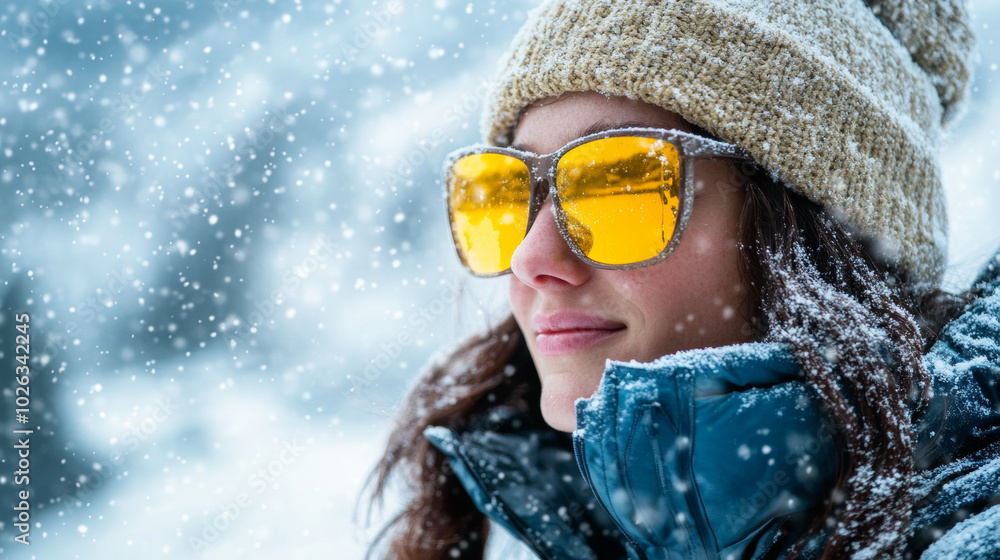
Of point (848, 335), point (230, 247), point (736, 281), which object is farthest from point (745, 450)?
point (230, 247)

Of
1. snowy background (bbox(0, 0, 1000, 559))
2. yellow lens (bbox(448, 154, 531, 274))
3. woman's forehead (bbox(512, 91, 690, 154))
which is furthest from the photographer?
snowy background (bbox(0, 0, 1000, 559))

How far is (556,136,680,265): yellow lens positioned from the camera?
116 centimetres

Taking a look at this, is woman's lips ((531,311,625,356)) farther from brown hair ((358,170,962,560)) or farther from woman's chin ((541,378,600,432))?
brown hair ((358,170,962,560))

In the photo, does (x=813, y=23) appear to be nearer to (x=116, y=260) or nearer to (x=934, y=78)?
(x=934, y=78)

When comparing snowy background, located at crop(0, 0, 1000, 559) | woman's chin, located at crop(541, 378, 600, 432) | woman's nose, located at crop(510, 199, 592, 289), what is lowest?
woman's chin, located at crop(541, 378, 600, 432)

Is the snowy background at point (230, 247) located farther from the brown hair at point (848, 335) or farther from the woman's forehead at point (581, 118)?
the woman's forehead at point (581, 118)

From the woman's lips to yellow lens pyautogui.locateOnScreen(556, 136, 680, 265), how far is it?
17cm

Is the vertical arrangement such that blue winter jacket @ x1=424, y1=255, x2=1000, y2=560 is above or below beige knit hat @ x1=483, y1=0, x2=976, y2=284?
below

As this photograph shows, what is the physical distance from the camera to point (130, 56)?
2.93 meters

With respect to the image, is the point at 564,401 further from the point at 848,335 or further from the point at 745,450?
the point at 848,335

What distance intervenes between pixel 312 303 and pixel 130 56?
194 cm

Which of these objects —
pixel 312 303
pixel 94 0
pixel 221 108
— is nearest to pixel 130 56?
pixel 94 0

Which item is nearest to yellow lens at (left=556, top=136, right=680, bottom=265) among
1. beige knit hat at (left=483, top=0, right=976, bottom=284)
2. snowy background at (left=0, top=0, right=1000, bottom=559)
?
beige knit hat at (left=483, top=0, right=976, bottom=284)

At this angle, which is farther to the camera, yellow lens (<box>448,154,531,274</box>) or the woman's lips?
yellow lens (<box>448,154,531,274</box>)
